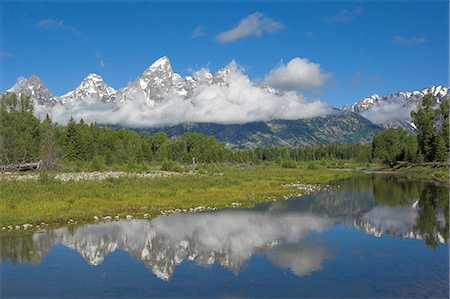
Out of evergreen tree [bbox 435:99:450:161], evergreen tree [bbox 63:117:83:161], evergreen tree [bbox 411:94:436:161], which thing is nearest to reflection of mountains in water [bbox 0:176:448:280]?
evergreen tree [bbox 435:99:450:161]

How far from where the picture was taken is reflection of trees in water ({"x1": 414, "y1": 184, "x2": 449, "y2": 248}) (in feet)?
107

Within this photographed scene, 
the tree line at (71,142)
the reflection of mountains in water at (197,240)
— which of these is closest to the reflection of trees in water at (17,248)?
the reflection of mountains in water at (197,240)

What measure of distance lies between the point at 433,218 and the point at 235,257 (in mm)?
23896

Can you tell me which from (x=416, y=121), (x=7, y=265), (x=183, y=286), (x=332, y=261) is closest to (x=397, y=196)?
(x=332, y=261)

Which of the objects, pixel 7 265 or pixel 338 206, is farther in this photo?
pixel 338 206

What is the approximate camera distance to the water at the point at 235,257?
67.9 ft

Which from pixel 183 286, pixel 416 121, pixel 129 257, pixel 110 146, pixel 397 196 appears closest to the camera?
pixel 183 286

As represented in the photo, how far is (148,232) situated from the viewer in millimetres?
33281

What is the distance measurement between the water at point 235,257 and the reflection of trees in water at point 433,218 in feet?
0.40

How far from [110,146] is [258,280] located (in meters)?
147

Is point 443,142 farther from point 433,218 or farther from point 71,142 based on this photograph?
point 71,142

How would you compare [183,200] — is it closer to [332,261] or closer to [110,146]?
[332,261]

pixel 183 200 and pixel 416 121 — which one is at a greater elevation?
pixel 416 121

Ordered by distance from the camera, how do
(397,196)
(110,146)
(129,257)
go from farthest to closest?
(110,146) < (397,196) < (129,257)
